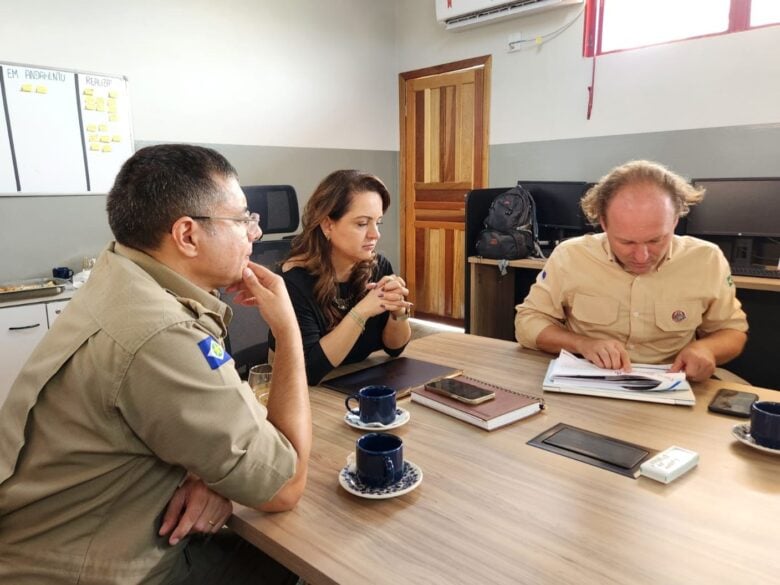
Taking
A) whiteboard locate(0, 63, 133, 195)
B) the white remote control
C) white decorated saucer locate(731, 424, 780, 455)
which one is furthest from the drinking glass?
whiteboard locate(0, 63, 133, 195)

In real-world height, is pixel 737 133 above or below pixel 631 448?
above

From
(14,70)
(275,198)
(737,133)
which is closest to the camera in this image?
(275,198)

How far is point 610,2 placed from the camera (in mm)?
3850

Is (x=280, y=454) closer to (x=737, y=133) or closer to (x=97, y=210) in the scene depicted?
(x=97, y=210)

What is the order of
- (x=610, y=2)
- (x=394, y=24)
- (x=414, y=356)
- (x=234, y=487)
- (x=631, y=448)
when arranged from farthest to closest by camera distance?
(x=394, y=24), (x=610, y=2), (x=414, y=356), (x=631, y=448), (x=234, y=487)

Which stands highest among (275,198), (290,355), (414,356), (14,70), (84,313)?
(14,70)

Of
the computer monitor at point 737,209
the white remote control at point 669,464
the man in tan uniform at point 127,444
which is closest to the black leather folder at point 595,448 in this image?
the white remote control at point 669,464

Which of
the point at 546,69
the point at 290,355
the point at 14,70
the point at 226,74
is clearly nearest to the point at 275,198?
the point at 290,355

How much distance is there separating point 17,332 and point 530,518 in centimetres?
287

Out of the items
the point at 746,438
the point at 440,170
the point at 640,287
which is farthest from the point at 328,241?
the point at 440,170

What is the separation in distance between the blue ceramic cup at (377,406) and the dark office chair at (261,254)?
75cm

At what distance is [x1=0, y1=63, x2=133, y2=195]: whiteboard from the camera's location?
3078 millimetres

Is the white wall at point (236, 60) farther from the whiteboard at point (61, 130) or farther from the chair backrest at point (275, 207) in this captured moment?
the chair backrest at point (275, 207)

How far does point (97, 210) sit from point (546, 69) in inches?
129
